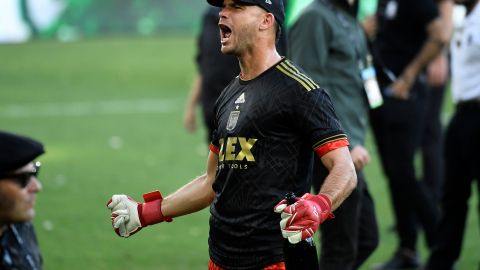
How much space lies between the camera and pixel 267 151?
5.46 meters

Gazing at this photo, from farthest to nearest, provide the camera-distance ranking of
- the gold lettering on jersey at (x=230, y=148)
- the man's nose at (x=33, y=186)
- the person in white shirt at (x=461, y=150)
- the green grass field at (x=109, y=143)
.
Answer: the green grass field at (x=109, y=143) < the person in white shirt at (x=461, y=150) < the gold lettering on jersey at (x=230, y=148) < the man's nose at (x=33, y=186)

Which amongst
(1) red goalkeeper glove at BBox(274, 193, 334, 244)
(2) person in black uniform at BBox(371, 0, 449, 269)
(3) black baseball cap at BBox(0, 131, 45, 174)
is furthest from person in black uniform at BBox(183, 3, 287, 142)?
(3) black baseball cap at BBox(0, 131, 45, 174)

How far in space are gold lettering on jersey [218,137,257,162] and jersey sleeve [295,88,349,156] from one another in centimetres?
26

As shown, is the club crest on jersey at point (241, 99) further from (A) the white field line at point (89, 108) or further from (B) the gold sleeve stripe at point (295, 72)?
(A) the white field line at point (89, 108)

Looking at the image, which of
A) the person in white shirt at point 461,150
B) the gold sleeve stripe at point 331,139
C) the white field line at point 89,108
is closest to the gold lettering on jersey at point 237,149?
the gold sleeve stripe at point 331,139

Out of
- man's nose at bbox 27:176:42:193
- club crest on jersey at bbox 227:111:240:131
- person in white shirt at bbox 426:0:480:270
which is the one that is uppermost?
man's nose at bbox 27:176:42:193

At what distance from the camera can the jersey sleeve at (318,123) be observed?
5.36 metres

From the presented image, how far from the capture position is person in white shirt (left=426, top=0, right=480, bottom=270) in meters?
8.82

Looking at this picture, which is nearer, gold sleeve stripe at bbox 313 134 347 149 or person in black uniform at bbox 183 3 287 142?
gold sleeve stripe at bbox 313 134 347 149

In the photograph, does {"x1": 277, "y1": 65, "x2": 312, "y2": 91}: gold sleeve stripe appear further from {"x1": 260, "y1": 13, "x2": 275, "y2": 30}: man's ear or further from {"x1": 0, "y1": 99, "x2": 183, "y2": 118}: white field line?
{"x1": 0, "y1": 99, "x2": 183, "y2": 118}: white field line

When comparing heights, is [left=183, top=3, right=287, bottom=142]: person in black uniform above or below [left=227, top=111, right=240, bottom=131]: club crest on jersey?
below

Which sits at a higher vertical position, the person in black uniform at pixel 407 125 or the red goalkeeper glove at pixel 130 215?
the red goalkeeper glove at pixel 130 215

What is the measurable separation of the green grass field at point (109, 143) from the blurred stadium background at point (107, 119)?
19mm

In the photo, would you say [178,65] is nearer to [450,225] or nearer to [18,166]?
[450,225]
